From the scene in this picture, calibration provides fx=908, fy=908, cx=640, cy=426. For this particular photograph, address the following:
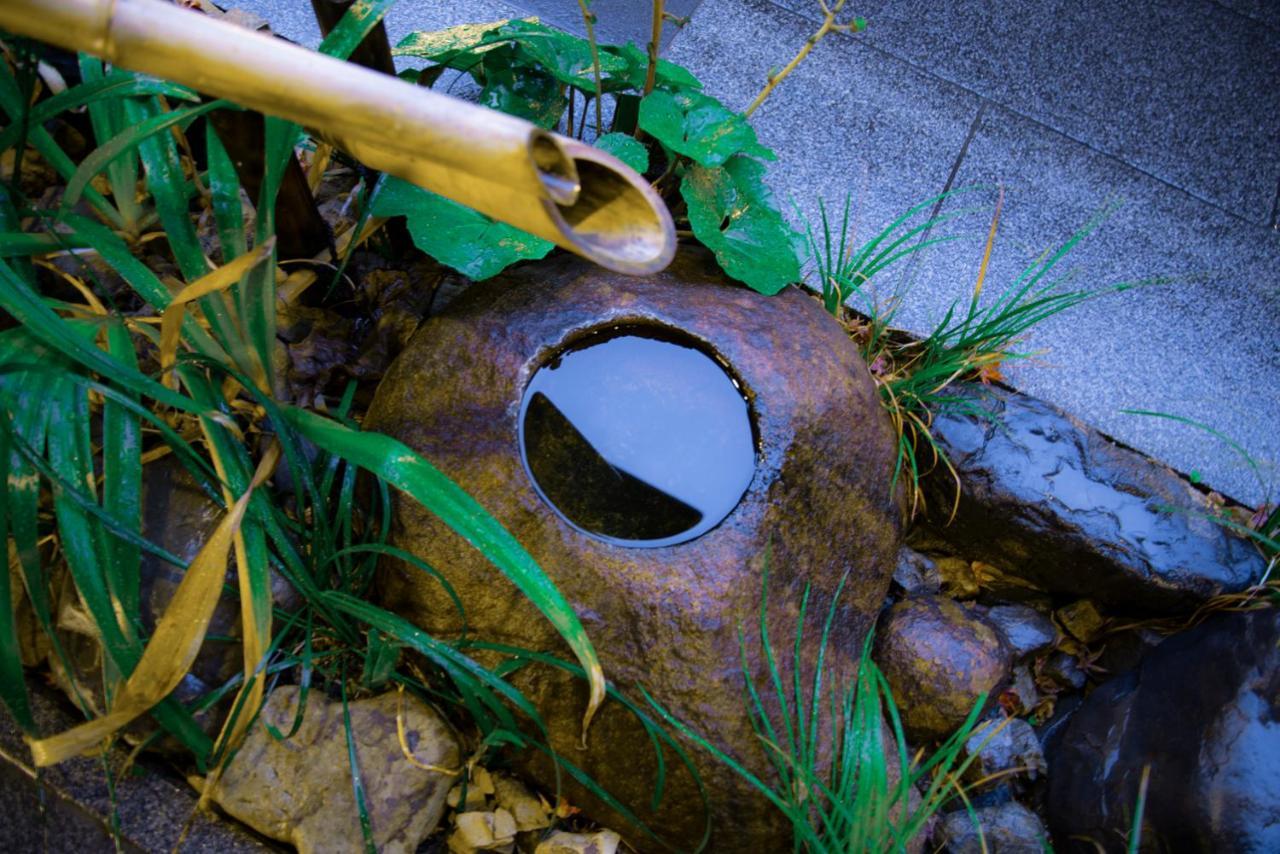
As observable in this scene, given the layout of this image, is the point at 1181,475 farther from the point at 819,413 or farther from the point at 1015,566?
the point at 819,413

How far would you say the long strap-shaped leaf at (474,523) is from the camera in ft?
4.25

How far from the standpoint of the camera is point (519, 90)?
1980 millimetres

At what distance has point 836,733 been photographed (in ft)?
5.11

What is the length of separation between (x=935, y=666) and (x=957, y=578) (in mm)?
365

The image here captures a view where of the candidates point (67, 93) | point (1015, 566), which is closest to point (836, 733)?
point (1015, 566)

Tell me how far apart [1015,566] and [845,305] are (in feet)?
2.43

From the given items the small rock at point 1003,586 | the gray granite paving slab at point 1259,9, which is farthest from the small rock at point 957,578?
the gray granite paving slab at point 1259,9

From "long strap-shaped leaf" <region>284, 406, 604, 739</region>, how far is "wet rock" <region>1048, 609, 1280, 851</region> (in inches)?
41.9

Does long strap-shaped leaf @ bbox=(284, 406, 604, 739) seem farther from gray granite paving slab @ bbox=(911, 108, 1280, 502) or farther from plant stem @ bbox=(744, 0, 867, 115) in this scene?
gray granite paving slab @ bbox=(911, 108, 1280, 502)

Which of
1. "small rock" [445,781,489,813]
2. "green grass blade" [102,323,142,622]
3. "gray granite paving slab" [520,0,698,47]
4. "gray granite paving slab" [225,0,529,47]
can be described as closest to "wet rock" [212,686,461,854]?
"small rock" [445,781,489,813]

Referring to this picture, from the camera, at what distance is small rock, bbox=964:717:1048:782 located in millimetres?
Result: 1906

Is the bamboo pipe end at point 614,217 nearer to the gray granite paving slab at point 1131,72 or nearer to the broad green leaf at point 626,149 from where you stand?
the broad green leaf at point 626,149

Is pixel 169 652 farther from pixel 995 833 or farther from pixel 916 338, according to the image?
pixel 916 338

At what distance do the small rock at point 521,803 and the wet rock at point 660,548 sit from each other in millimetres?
58
